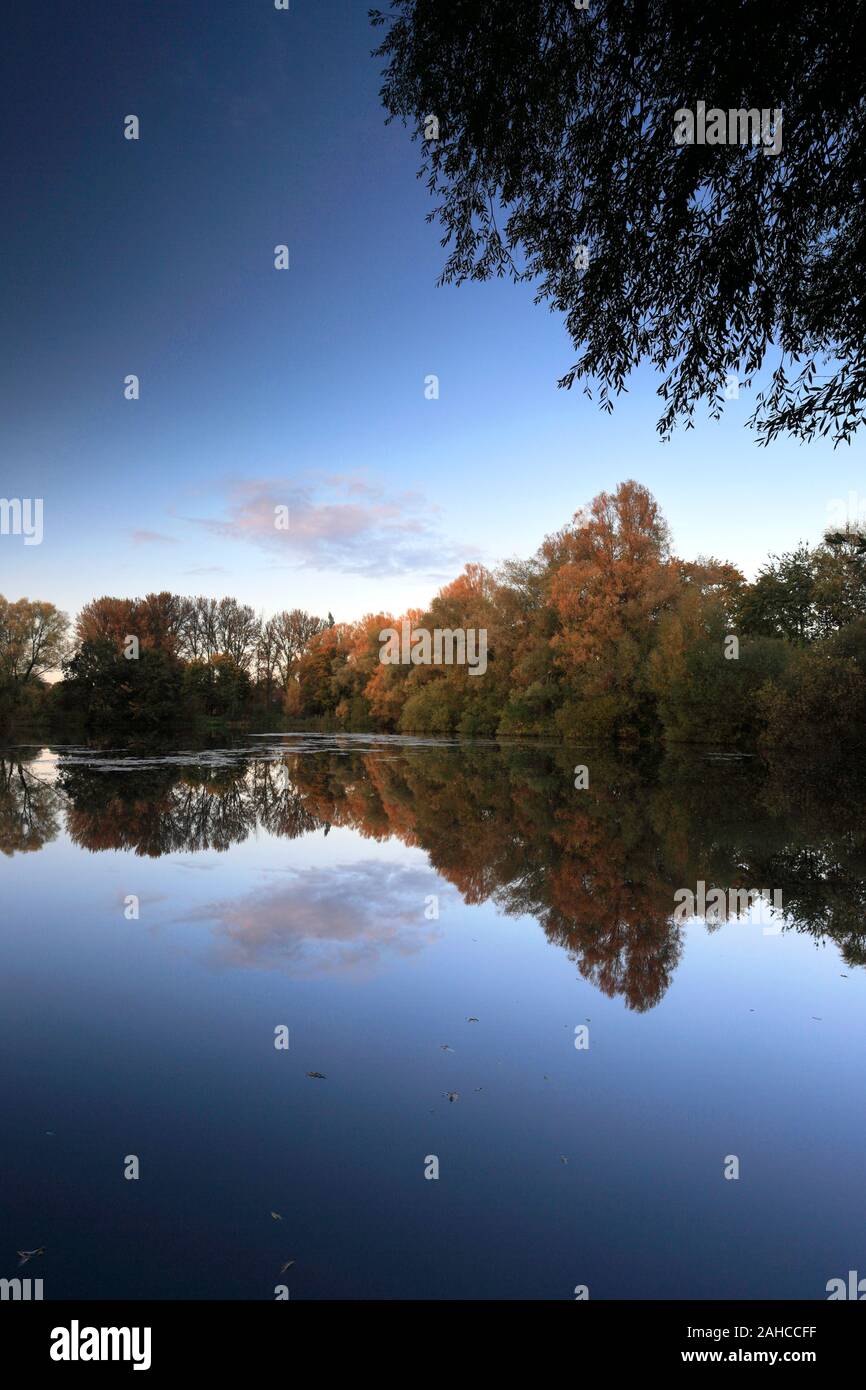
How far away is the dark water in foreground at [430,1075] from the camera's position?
2.89 metres

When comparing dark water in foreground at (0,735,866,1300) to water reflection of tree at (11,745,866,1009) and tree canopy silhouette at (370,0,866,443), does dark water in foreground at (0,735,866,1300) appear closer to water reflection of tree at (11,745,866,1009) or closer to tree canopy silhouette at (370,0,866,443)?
water reflection of tree at (11,745,866,1009)

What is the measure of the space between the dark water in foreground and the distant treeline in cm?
1987

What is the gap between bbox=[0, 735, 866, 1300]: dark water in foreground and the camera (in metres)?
2.89

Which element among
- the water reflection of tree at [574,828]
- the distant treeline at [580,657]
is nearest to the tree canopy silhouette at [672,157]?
the water reflection of tree at [574,828]

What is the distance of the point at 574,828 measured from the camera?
12523 millimetres

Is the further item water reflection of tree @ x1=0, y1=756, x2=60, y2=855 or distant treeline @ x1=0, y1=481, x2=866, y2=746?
distant treeline @ x1=0, y1=481, x2=866, y2=746

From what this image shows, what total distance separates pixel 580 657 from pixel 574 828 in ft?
75.9
